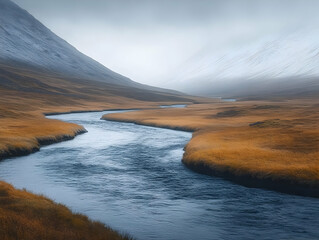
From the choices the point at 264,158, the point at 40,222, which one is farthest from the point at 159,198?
the point at 264,158

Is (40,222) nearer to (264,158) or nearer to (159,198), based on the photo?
(159,198)

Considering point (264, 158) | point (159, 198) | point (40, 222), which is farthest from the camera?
point (264, 158)

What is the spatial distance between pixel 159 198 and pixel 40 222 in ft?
38.9

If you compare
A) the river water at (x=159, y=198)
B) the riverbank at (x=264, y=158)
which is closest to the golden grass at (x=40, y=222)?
the river water at (x=159, y=198)

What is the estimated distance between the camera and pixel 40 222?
61.6 feet

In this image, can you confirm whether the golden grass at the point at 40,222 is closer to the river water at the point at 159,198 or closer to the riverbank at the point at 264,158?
the river water at the point at 159,198

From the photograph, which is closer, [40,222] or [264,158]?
[40,222]

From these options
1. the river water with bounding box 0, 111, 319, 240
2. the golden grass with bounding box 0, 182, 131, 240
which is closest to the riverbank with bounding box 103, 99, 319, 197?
the river water with bounding box 0, 111, 319, 240

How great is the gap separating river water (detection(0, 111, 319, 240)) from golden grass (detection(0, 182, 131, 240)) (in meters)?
3.10

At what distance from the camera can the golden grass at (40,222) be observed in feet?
54.9

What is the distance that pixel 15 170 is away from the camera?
37312mm

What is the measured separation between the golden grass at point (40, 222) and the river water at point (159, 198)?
3.10 m

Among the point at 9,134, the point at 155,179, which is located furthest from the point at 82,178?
the point at 9,134

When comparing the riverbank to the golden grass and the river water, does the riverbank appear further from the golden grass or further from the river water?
the golden grass
